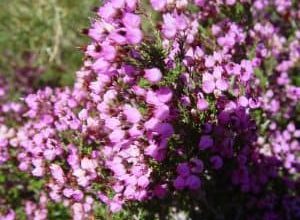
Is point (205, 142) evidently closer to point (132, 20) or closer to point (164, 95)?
point (164, 95)

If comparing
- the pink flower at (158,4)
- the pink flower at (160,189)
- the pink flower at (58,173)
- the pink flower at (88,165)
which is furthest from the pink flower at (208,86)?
the pink flower at (58,173)

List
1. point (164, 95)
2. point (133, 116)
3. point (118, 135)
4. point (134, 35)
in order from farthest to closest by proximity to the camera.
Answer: point (118, 135) < point (133, 116) < point (164, 95) < point (134, 35)

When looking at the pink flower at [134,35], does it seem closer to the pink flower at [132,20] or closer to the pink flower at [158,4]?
the pink flower at [132,20]

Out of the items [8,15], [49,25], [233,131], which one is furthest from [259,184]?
[8,15]

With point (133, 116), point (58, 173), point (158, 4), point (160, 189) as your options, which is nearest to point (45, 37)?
point (58, 173)

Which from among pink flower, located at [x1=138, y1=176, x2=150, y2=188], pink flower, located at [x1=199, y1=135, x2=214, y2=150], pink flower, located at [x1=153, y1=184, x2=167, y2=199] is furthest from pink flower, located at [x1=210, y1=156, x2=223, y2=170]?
pink flower, located at [x1=138, y1=176, x2=150, y2=188]

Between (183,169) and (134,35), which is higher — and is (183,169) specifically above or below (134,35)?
below

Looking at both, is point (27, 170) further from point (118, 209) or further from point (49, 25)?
point (49, 25)
